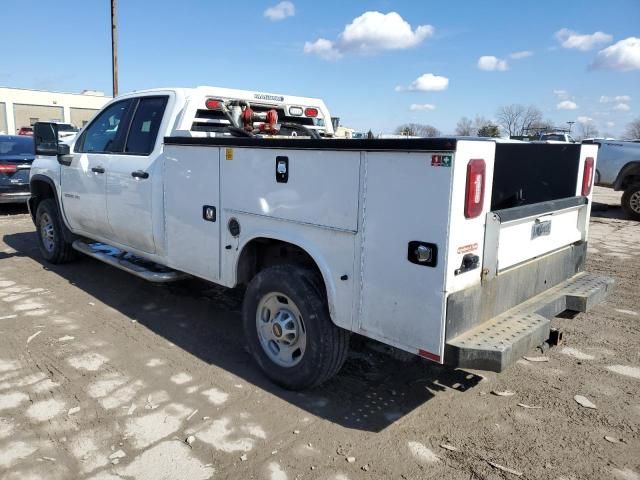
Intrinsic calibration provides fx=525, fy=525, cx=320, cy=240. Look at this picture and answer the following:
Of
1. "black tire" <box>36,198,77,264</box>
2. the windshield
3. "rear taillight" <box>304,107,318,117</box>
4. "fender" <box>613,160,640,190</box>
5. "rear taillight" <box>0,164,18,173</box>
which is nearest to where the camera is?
"rear taillight" <box>304,107,318,117</box>

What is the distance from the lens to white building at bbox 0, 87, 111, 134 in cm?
6284

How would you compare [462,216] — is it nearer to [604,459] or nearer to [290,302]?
[290,302]

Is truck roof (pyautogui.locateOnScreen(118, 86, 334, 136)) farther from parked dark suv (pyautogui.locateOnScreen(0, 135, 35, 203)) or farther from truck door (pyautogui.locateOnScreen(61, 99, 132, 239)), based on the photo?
parked dark suv (pyautogui.locateOnScreen(0, 135, 35, 203))

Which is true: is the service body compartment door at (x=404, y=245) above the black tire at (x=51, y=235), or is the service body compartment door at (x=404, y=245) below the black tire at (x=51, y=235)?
above

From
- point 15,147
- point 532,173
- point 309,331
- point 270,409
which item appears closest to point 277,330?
point 309,331

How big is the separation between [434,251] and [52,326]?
12.2ft

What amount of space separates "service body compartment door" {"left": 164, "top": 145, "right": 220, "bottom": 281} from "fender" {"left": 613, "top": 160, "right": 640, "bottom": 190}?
38.0 ft

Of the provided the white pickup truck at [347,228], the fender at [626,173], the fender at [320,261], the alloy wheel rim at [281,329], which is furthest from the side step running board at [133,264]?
the fender at [626,173]

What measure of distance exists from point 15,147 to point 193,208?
8.81 metres

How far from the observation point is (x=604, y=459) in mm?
2945

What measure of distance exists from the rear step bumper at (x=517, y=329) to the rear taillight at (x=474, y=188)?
0.69 m

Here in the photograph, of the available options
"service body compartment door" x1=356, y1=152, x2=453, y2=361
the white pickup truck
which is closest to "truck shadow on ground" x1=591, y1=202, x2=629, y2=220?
the white pickup truck

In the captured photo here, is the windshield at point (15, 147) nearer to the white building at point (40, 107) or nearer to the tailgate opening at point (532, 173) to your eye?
the tailgate opening at point (532, 173)

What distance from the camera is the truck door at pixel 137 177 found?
4758mm
